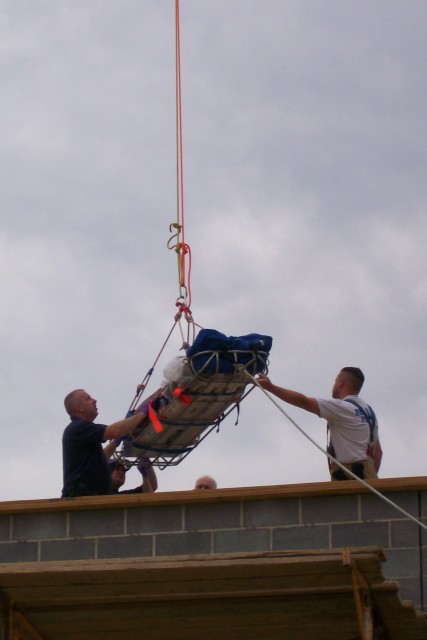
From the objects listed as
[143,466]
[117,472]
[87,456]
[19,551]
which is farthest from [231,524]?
[117,472]

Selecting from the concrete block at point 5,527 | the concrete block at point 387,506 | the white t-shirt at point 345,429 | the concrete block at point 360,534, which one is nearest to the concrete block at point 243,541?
the concrete block at point 360,534

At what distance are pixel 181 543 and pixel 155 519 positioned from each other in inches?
10.2

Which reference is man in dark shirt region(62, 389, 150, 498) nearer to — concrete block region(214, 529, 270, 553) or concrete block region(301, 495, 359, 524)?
concrete block region(214, 529, 270, 553)

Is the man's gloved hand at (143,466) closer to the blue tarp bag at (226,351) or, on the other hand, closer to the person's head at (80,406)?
the person's head at (80,406)

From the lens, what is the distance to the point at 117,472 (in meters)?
12.4

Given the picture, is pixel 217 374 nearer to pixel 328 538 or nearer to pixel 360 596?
pixel 328 538

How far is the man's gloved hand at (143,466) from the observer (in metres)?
12.3

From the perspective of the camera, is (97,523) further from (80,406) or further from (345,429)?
(345,429)

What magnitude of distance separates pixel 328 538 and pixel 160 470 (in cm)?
254

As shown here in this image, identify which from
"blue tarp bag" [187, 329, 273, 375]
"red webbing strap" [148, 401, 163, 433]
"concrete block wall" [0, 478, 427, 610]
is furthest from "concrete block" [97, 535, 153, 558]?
"blue tarp bag" [187, 329, 273, 375]

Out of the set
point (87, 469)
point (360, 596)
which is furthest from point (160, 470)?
point (360, 596)

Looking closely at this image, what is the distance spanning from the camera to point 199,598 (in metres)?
9.57

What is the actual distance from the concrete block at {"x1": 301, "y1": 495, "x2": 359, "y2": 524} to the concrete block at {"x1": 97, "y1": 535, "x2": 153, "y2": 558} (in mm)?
1120

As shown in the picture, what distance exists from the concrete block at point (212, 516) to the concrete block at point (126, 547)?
32 cm
